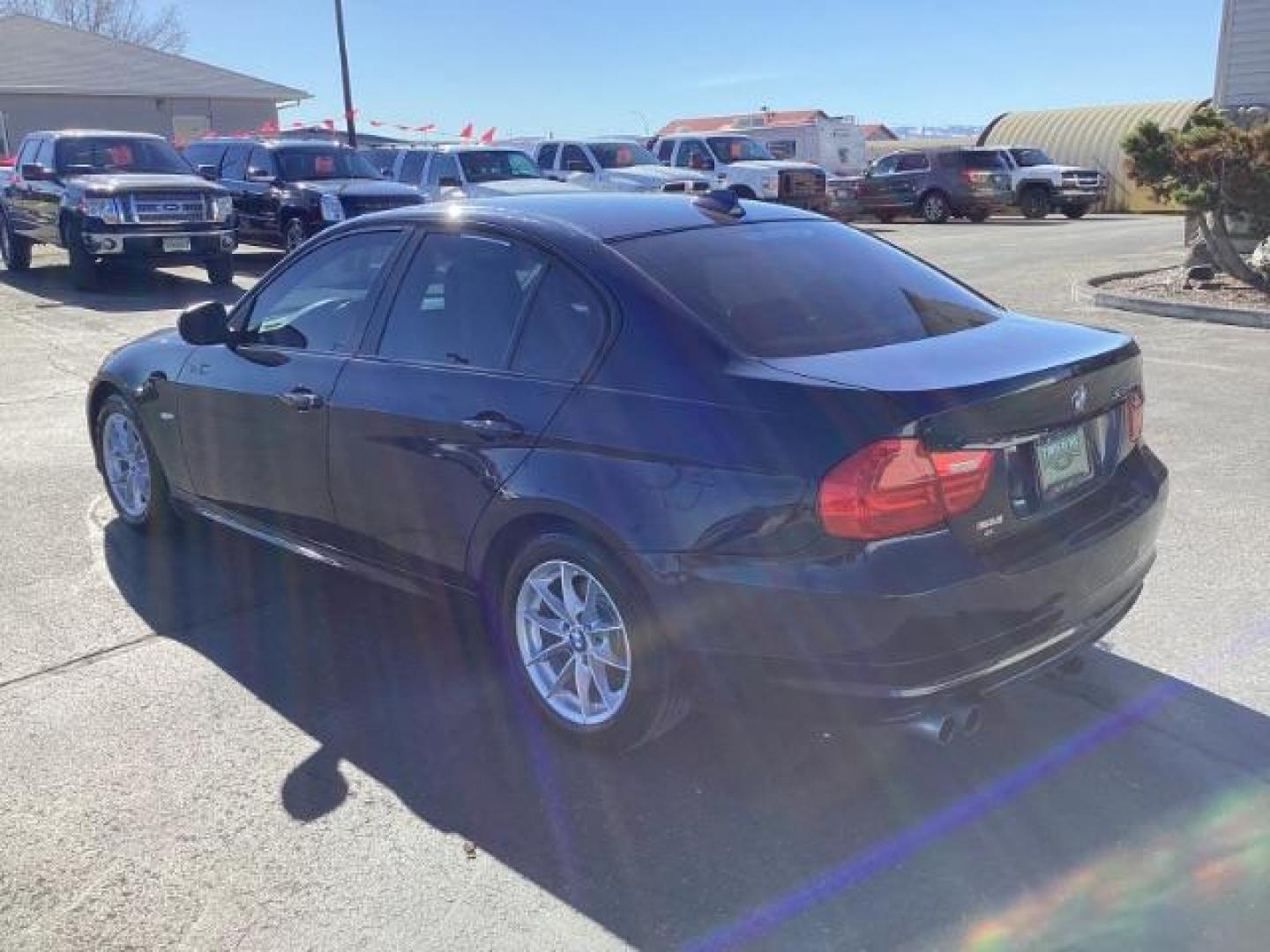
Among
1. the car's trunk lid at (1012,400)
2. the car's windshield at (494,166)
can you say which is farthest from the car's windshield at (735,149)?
the car's trunk lid at (1012,400)

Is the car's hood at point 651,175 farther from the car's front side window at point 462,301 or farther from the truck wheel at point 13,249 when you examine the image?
the car's front side window at point 462,301

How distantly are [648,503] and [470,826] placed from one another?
1.02 meters

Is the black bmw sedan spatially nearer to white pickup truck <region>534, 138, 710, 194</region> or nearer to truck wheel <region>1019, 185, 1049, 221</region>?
white pickup truck <region>534, 138, 710, 194</region>

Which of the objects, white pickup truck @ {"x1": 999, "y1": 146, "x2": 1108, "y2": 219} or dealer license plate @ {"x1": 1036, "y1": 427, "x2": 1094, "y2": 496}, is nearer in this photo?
dealer license plate @ {"x1": 1036, "y1": 427, "x2": 1094, "y2": 496}

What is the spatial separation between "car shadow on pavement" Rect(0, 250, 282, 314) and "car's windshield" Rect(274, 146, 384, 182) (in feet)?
5.15

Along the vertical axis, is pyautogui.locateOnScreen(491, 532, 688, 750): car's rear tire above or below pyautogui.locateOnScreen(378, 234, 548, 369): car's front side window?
below

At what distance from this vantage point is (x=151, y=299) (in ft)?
47.8

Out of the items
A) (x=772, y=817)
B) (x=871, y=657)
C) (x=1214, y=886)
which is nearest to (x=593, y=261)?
(x=871, y=657)

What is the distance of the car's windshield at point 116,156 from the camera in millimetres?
15031

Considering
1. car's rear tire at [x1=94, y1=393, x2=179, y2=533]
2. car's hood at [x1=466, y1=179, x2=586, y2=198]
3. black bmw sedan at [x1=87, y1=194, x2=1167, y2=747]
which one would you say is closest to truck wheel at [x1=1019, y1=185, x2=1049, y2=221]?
car's hood at [x1=466, y1=179, x2=586, y2=198]

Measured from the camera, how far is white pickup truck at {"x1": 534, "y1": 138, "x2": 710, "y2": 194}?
63.9ft

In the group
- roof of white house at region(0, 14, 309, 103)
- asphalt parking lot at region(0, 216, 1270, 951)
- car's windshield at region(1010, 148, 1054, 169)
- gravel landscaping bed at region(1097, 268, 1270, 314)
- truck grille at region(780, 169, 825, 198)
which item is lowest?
asphalt parking lot at region(0, 216, 1270, 951)

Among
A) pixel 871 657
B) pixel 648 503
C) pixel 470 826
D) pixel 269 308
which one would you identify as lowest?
pixel 470 826

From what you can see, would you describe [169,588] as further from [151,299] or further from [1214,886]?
[151,299]
